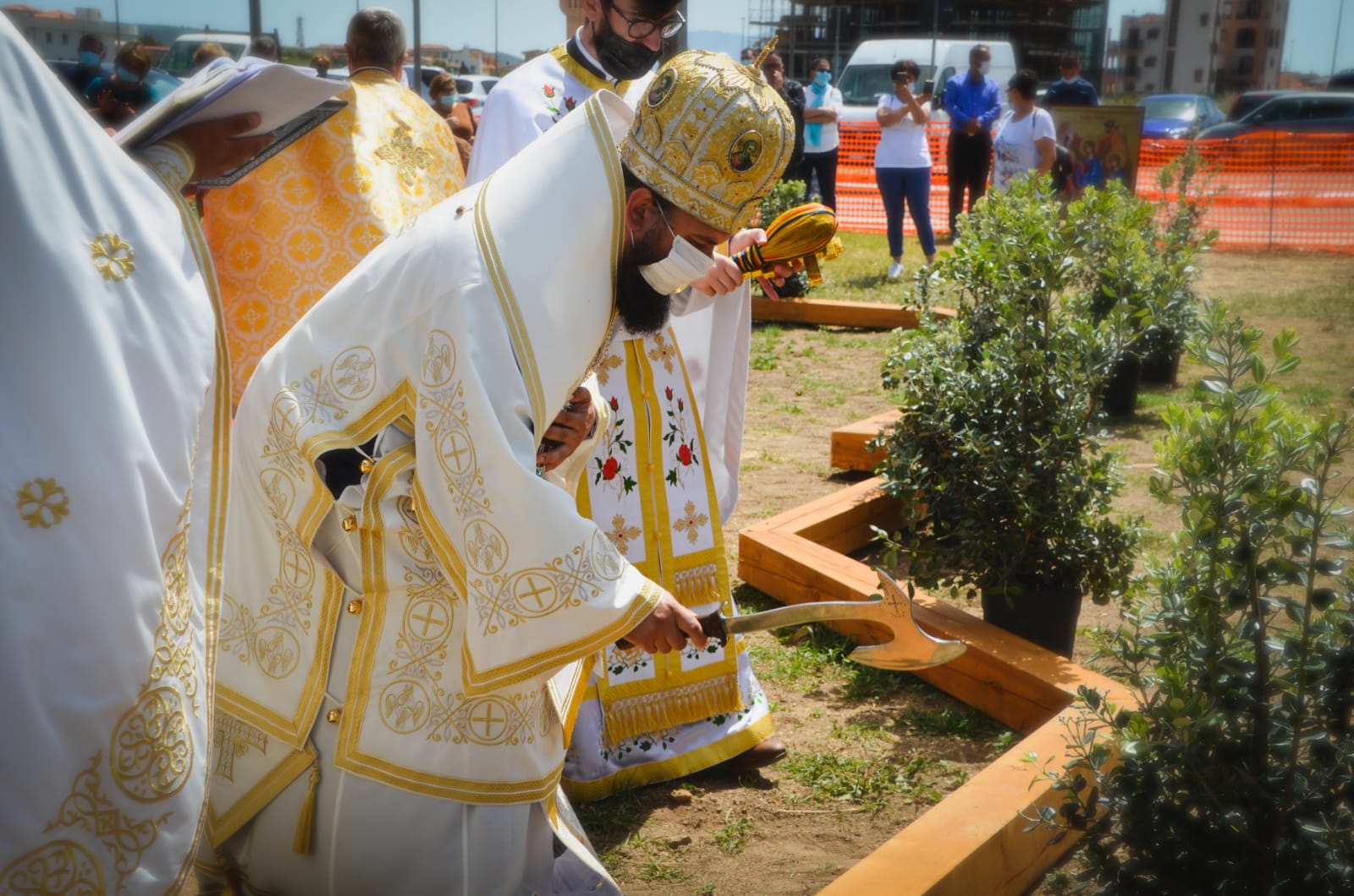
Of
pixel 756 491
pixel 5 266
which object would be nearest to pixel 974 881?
pixel 5 266

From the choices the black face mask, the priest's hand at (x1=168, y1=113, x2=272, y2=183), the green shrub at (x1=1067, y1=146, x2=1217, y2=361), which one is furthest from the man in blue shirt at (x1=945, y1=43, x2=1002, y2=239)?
the priest's hand at (x1=168, y1=113, x2=272, y2=183)

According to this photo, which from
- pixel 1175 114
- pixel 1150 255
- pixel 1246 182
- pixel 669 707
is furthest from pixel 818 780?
pixel 1175 114

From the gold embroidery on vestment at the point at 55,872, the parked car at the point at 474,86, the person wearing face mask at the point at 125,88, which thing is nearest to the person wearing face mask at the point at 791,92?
the person wearing face mask at the point at 125,88

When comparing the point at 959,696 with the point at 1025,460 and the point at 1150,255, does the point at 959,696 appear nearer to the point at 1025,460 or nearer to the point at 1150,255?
the point at 1025,460

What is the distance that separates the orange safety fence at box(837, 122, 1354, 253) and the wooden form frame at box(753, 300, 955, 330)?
115 inches

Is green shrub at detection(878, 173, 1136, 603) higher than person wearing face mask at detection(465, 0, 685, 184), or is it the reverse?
person wearing face mask at detection(465, 0, 685, 184)

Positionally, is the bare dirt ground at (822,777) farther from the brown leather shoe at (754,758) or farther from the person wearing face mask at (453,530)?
the person wearing face mask at (453,530)

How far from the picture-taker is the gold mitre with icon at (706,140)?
2342 millimetres

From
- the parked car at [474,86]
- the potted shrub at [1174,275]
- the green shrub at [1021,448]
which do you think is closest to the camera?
the green shrub at [1021,448]

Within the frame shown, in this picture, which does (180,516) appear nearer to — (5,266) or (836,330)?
(5,266)

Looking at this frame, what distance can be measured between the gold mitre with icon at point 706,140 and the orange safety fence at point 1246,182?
28.2 feet

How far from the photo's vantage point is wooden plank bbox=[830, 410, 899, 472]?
19.5ft

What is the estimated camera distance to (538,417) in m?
2.12

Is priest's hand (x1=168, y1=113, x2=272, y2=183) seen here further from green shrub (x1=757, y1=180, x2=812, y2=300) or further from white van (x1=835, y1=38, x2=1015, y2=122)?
white van (x1=835, y1=38, x2=1015, y2=122)
